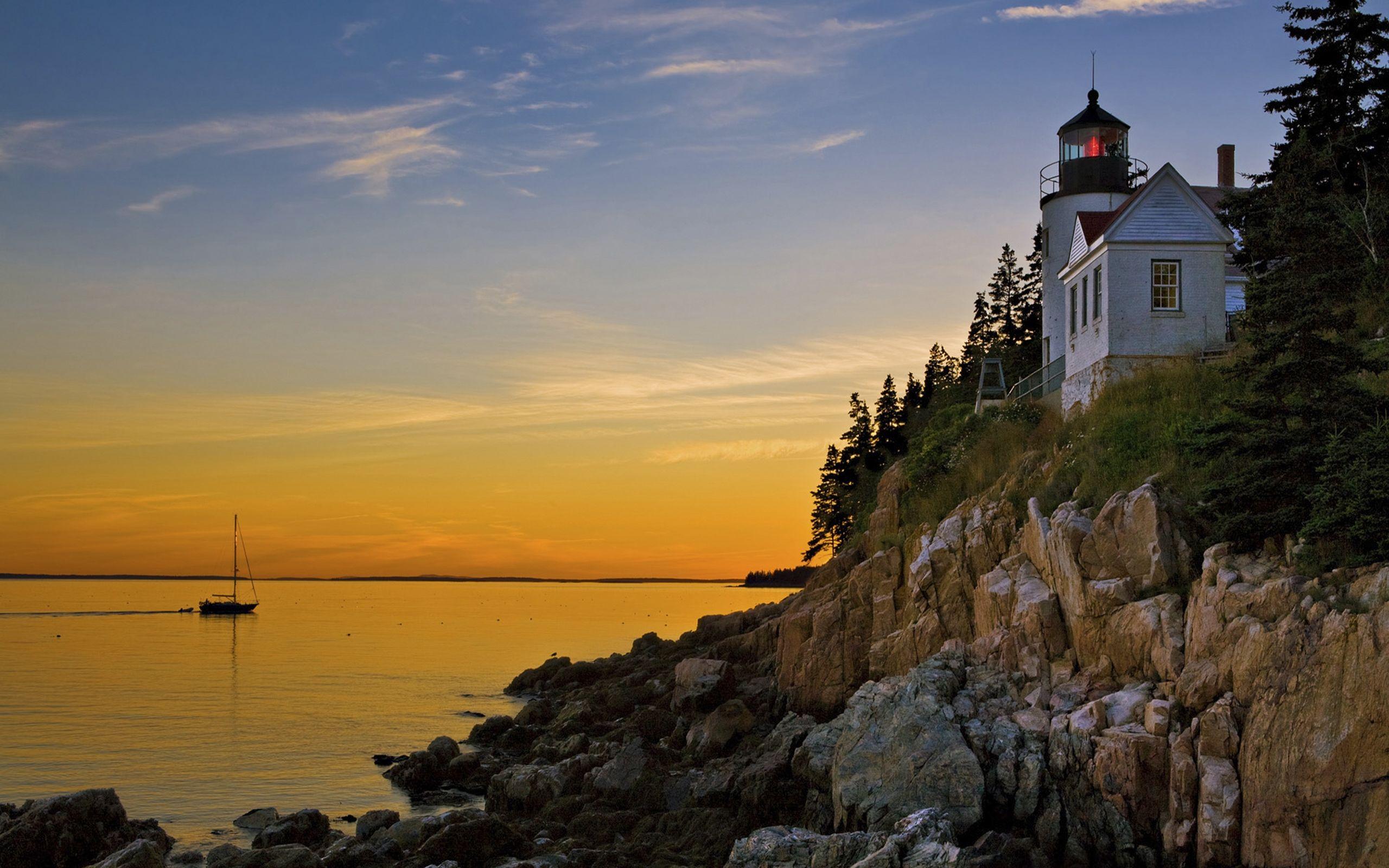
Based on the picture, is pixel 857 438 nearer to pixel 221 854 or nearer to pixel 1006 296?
pixel 1006 296

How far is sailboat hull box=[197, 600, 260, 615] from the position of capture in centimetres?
11106

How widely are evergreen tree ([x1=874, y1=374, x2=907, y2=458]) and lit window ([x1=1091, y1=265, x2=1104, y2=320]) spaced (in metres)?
35.8

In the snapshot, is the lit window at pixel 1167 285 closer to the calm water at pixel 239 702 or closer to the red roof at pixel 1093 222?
the red roof at pixel 1093 222

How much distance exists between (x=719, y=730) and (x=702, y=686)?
390 centimetres

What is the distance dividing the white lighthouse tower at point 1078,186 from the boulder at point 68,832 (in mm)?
32234

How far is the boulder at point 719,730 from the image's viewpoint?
2700 cm

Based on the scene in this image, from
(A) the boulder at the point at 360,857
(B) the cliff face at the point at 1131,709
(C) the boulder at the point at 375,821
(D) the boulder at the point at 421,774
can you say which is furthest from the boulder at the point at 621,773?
(D) the boulder at the point at 421,774

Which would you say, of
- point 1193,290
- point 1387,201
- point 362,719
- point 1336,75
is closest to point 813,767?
point 1193,290

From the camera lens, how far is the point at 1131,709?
1820 cm

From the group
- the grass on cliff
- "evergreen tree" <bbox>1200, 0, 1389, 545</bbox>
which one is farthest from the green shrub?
the grass on cliff

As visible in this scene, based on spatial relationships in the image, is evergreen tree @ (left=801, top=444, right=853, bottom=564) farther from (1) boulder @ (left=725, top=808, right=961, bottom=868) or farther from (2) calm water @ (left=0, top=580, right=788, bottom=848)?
(1) boulder @ (left=725, top=808, right=961, bottom=868)

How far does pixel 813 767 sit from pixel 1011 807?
4477 mm

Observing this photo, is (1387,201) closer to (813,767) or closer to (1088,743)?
(1088,743)

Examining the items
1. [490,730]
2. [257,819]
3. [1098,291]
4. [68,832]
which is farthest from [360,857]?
[1098,291]
